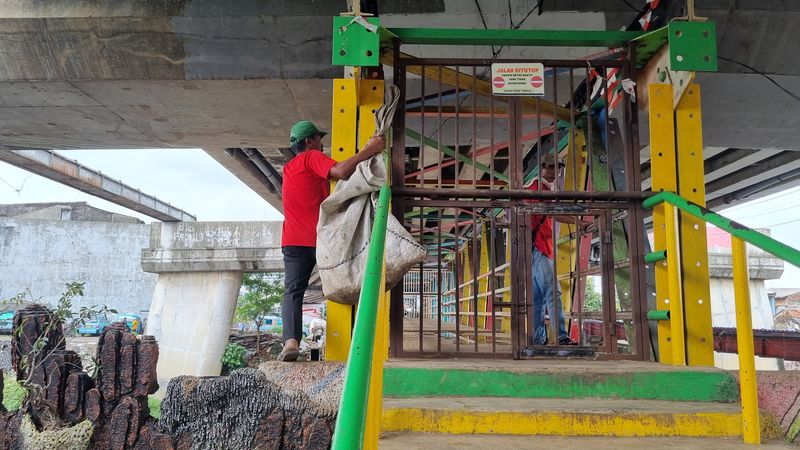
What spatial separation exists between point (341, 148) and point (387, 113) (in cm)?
40

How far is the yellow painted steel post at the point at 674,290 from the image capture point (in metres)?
3.69

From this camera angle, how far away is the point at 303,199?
3842mm

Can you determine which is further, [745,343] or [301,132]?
[301,132]

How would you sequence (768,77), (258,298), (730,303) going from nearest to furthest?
1. (768,77)
2. (730,303)
3. (258,298)

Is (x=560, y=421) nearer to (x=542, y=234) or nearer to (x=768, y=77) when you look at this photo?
(x=542, y=234)

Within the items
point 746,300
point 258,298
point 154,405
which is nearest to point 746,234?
point 746,300

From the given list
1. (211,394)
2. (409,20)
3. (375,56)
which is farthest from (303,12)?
(211,394)

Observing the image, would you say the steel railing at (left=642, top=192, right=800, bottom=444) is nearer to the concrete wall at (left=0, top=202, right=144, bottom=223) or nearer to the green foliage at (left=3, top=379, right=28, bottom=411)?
the green foliage at (left=3, top=379, right=28, bottom=411)

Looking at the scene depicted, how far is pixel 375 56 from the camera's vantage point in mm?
3826

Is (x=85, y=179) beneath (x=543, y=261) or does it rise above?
above

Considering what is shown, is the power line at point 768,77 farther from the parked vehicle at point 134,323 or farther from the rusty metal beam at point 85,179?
the parked vehicle at point 134,323

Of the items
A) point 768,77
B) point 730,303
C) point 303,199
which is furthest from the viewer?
point 730,303

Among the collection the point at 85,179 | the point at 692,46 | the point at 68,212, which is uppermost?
the point at 68,212

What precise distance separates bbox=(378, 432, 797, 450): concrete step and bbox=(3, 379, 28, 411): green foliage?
197 inches
